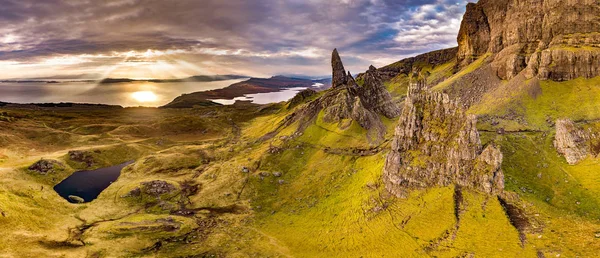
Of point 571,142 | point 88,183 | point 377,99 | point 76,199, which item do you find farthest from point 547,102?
point 88,183

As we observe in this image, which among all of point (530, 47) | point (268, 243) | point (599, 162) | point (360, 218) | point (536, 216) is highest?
point (530, 47)

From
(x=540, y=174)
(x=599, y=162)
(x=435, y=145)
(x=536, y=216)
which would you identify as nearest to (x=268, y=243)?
(x=435, y=145)

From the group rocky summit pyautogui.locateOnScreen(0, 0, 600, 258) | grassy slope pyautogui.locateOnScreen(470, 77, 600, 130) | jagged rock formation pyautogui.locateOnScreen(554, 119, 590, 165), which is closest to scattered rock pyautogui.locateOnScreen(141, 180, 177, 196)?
rocky summit pyautogui.locateOnScreen(0, 0, 600, 258)

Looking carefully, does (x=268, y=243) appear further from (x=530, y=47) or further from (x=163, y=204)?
(x=530, y=47)

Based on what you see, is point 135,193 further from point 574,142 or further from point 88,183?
point 574,142

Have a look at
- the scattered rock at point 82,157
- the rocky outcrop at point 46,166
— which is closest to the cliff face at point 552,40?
the scattered rock at point 82,157
